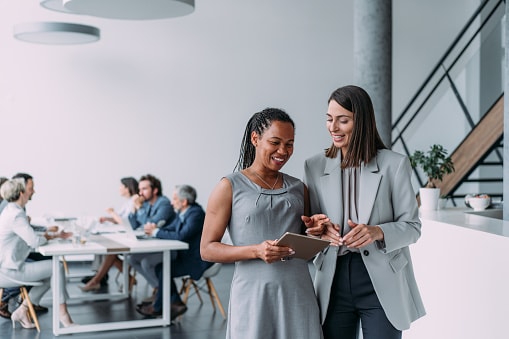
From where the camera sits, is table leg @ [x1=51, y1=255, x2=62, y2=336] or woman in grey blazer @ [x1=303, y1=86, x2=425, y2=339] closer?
woman in grey blazer @ [x1=303, y1=86, x2=425, y2=339]

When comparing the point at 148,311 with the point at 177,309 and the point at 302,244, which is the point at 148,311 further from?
the point at 302,244

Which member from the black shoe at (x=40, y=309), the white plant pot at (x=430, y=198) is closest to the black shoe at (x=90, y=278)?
the black shoe at (x=40, y=309)

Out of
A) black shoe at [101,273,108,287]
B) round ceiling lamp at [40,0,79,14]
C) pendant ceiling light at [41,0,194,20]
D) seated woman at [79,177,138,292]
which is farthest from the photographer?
black shoe at [101,273,108,287]

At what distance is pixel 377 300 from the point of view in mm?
2945

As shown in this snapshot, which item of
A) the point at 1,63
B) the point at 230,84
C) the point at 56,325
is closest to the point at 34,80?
the point at 1,63

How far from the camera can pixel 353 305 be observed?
298cm

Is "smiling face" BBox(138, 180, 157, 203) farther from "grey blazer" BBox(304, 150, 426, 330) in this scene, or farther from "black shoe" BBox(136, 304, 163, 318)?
"grey blazer" BBox(304, 150, 426, 330)

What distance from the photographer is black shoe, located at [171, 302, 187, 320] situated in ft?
23.4

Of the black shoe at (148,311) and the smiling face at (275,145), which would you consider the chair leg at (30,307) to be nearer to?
the black shoe at (148,311)

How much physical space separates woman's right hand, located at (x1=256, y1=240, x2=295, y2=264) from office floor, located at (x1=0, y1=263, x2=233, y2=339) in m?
3.97

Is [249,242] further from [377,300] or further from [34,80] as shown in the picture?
[34,80]

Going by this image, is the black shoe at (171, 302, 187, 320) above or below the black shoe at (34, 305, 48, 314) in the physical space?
above

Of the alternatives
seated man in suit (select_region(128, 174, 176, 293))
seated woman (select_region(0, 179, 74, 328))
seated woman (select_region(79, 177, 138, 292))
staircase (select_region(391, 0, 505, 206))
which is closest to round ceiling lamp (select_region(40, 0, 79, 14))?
seated woman (select_region(0, 179, 74, 328))

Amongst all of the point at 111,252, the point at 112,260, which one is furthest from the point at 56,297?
the point at 112,260
